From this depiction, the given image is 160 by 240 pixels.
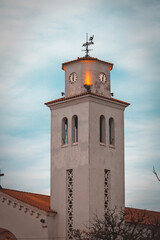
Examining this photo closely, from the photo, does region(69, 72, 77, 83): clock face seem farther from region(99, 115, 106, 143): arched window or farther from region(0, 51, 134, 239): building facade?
region(99, 115, 106, 143): arched window

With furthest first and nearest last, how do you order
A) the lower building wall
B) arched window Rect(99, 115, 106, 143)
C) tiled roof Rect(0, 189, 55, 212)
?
arched window Rect(99, 115, 106, 143) < tiled roof Rect(0, 189, 55, 212) < the lower building wall

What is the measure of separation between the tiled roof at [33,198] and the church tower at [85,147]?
3.20 ft

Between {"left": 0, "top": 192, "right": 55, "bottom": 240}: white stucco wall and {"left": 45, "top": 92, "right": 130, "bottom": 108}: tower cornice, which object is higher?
{"left": 45, "top": 92, "right": 130, "bottom": 108}: tower cornice

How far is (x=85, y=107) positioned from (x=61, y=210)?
23.6ft

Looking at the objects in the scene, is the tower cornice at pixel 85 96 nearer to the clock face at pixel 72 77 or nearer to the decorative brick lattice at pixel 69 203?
the clock face at pixel 72 77

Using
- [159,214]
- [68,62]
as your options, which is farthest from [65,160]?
[159,214]

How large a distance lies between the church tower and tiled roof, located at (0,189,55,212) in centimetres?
98

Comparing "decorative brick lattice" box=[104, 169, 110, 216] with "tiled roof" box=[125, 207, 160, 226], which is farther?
"decorative brick lattice" box=[104, 169, 110, 216]

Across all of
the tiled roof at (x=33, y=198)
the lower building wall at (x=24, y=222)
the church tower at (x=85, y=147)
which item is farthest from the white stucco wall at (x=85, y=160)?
the lower building wall at (x=24, y=222)

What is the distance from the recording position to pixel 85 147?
40.2 m

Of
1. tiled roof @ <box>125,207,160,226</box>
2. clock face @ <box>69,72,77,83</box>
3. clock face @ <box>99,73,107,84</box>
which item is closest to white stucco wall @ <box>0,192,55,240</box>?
tiled roof @ <box>125,207,160,226</box>

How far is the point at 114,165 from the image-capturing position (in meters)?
41.7

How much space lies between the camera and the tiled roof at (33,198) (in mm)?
40438

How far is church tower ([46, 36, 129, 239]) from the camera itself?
131 feet
